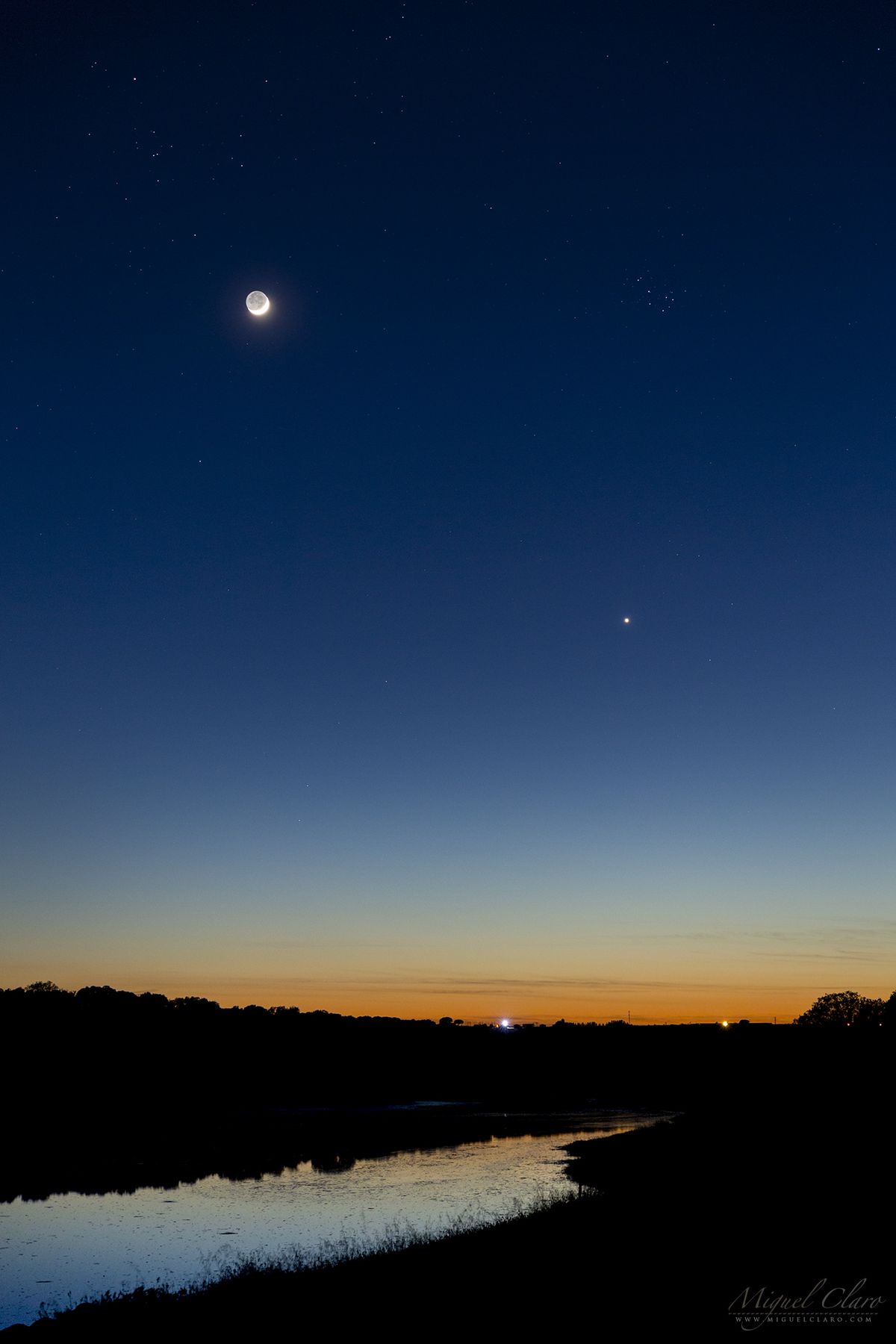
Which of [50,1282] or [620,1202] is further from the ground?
[620,1202]

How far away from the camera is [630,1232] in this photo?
2369 centimetres

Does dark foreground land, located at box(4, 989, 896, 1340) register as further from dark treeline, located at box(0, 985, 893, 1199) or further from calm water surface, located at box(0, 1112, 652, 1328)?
calm water surface, located at box(0, 1112, 652, 1328)

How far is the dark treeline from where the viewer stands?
59.8 m

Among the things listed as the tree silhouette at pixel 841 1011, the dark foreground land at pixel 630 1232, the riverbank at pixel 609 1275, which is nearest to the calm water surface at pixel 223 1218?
the dark foreground land at pixel 630 1232

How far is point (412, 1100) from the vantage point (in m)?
116

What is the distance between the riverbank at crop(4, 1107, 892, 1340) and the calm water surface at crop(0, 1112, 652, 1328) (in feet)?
22.1

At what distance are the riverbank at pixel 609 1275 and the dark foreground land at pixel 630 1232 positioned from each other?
7 centimetres

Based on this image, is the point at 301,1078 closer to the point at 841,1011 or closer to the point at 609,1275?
the point at 841,1011

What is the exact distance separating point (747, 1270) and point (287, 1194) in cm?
3452

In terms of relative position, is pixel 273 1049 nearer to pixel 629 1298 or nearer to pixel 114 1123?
pixel 114 1123

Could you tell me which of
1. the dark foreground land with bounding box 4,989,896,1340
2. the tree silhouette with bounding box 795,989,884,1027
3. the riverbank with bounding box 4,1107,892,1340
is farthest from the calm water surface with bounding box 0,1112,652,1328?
the tree silhouette with bounding box 795,989,884,1027

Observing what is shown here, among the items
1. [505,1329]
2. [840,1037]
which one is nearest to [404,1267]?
[505,1329]

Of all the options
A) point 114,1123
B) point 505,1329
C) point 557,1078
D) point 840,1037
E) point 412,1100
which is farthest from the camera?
point 557,1078

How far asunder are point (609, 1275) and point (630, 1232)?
429 centimetres
